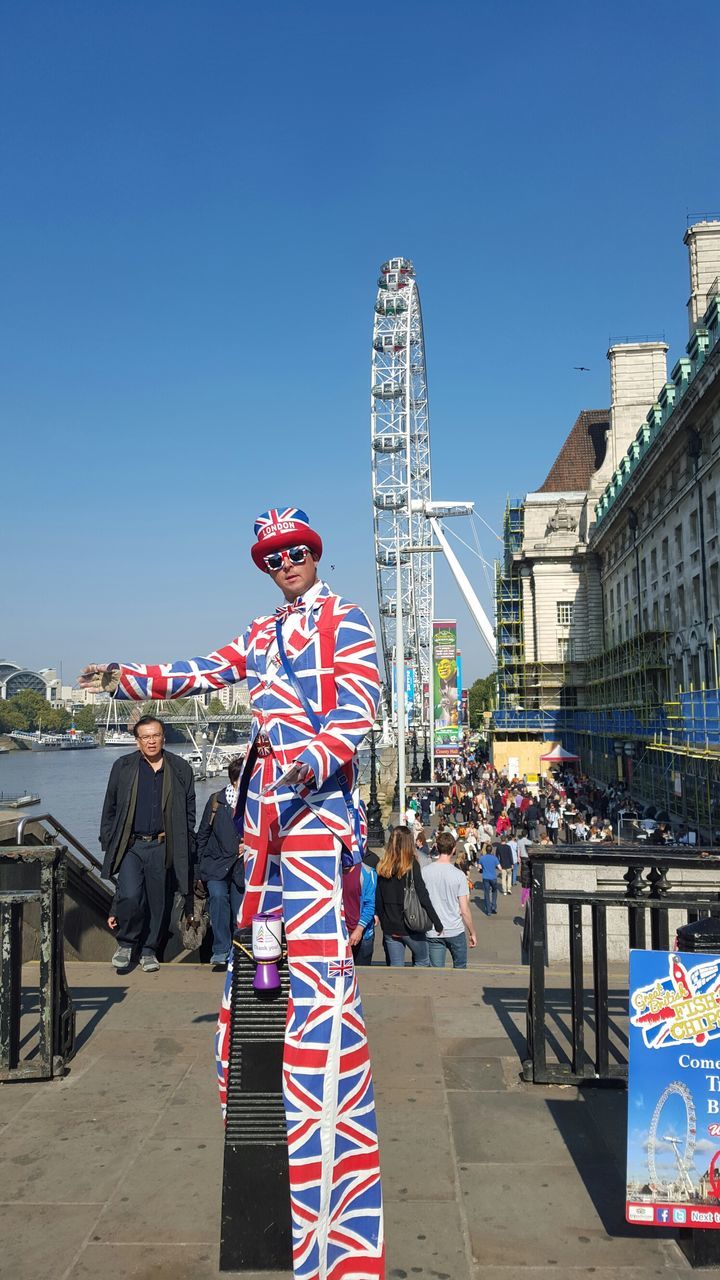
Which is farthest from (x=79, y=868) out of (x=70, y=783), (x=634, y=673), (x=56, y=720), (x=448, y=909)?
(x=56, y=720)

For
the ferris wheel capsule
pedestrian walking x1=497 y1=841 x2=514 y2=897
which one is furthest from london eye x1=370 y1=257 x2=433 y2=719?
pedestrian walking x1=497 y1=841 x2=514 y2=897

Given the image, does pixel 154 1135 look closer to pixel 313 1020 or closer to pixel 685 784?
pixel 313 1020

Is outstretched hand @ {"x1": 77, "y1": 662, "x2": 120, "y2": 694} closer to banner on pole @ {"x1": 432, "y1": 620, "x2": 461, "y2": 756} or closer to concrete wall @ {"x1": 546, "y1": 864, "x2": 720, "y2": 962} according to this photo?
concrete wall @ {"x1": 546, "y1": 864, "x2": 720, "y2": 962}

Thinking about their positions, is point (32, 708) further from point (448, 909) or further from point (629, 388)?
point (448, 909)

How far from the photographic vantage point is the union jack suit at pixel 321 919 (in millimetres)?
2742

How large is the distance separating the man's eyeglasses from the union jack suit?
0.25 m

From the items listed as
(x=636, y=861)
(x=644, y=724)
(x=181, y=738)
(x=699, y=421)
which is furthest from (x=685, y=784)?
(x=181, y=738)

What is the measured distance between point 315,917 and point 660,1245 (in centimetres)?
165

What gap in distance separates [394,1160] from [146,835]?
139 inches

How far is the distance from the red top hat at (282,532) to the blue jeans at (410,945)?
563cm

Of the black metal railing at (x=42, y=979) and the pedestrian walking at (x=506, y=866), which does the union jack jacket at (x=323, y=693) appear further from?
the pedestrian walking at (x=506, y=866)

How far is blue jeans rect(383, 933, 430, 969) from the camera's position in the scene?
27.0 feet

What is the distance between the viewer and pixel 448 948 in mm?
8633

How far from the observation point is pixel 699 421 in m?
33.1
